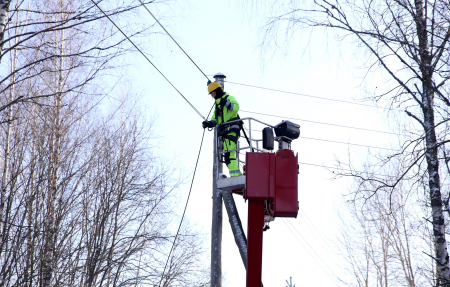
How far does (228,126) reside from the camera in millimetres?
9266

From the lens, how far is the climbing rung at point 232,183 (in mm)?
8833

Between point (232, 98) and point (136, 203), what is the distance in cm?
583

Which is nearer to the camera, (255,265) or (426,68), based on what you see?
(426,68)

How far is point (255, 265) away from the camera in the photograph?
810cm

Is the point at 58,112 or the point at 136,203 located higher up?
the point at 58,112

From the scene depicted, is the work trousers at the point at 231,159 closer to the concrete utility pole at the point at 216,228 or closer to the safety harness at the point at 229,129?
the safety harness at the point at 229,129

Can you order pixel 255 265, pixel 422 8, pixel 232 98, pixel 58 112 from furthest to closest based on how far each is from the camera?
pixel 58 112 → pixel 232 98 → pixel 255 265 → pixel 422 8

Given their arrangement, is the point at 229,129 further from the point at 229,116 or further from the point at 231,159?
the point at 231,159

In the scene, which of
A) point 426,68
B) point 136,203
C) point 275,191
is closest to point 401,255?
point 136,203

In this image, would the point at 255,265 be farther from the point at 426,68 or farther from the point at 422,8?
the point at 422,8

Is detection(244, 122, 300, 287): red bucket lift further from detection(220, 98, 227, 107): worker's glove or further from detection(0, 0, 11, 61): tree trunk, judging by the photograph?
detection(0, 0, 11, 61): tree trunk

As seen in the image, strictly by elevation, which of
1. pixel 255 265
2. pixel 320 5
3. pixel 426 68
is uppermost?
pixel 320 5

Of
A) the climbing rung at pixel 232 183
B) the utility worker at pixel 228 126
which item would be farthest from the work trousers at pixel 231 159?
the climbing rung at pixel 232 183

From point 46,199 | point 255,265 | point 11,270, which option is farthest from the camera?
point 46,199
